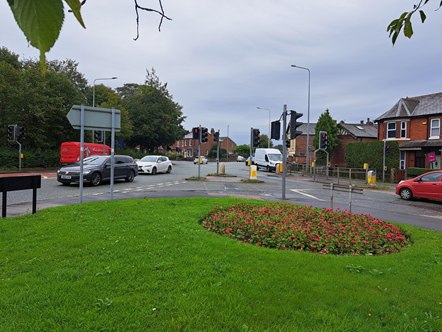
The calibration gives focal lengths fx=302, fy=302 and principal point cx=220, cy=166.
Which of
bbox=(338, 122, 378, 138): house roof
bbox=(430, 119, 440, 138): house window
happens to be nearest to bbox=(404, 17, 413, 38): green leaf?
bbox=(430, 119, 440, 138): house window

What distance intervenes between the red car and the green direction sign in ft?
45.3

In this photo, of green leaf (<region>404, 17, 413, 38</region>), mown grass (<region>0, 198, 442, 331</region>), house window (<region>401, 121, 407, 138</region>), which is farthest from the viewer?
house window (<region>401, 121, 407, 138</region>)

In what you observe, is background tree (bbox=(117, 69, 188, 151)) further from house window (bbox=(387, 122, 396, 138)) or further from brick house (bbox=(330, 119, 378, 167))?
house window (bbox=(387, 122, 396, 138))

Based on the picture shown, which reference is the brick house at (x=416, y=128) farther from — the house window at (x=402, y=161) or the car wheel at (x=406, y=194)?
the car wheel at (x=406, y=194)

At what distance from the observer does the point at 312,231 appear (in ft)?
20.3

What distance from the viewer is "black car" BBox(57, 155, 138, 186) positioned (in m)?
15.2

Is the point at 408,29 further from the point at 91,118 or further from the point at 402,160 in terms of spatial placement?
the point at 402,160

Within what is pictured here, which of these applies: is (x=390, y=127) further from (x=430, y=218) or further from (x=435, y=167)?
(x=430, y=218)

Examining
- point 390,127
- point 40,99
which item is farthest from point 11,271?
point 390,127

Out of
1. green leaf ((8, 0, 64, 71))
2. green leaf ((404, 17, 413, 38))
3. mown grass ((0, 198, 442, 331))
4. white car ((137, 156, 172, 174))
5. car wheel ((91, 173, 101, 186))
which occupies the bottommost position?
mown grass ((0, 198, 442, 331))

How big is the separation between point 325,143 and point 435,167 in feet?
33.8

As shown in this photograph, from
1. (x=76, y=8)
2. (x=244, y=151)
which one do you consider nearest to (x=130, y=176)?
(x=76, y=8)

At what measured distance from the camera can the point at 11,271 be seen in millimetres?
3803

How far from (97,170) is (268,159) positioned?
24435mm
